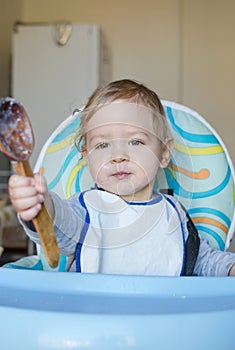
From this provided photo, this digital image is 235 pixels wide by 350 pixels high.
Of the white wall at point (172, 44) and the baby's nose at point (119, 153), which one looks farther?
the white wall at point (172, 44)

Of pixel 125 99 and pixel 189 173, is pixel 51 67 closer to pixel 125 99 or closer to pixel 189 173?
pixel 189 173

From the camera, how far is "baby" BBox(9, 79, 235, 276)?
0.75 m

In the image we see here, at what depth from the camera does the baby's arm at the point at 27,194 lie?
18.1 inches

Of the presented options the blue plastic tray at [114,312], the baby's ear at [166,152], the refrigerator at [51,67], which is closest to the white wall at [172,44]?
the refrigerator at [51,67]

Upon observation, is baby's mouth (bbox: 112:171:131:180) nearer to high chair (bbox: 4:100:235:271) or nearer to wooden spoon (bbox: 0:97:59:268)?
high chair (bbox: 4:100:235:271)

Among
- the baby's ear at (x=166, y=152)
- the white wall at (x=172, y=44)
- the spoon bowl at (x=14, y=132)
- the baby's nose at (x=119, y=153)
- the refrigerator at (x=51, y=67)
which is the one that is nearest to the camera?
the spoon bowl at (x=14, y=132)

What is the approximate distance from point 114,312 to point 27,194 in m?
0.13

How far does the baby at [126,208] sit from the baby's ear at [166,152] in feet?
0.04

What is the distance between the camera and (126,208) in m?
0.79

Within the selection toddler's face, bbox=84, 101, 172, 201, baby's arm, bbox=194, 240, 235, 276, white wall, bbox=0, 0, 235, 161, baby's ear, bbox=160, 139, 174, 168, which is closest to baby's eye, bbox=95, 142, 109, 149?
Answer: toddler's face, bbox=84, 101, 172, 201

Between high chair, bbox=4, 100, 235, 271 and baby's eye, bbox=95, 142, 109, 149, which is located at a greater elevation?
baby's eye, bbox=95, 142, 109, 149

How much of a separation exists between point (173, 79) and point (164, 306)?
118 inches

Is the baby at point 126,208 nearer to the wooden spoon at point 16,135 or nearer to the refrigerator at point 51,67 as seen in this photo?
the wooden spoon at point 16,135

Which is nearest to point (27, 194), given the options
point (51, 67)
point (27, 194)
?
point (27, 194)
